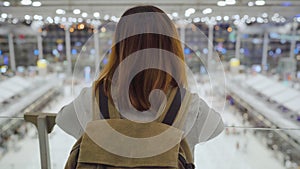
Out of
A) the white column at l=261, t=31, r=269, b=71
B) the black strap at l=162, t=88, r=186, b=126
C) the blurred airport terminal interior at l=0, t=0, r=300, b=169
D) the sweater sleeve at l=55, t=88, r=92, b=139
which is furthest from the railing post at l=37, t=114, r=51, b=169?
the white column at l=261, t=31, r=269, b=71

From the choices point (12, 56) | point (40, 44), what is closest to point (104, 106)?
point (40, 44)

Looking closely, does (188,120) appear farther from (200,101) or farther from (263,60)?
(263,60)

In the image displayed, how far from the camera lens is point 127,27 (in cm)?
58

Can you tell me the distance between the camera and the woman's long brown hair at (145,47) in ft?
1.90

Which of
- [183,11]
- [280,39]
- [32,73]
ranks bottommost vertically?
[32,73]

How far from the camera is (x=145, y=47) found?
0.58 metres

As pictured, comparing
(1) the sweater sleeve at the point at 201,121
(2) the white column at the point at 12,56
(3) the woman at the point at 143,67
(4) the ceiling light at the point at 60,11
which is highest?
(3) the woman at the point at 143,67

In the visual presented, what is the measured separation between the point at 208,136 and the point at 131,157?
0.19 meters

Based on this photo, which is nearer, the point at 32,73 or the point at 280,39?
the point at 32,73

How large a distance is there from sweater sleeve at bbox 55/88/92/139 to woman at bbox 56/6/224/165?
0.08 feet

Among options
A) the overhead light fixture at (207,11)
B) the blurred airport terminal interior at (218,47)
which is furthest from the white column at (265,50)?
the overhead light fixture at (207,11)

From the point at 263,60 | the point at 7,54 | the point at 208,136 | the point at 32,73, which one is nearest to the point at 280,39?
the point at 263,60

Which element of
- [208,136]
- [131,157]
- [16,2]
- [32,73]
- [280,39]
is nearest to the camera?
[131,157]

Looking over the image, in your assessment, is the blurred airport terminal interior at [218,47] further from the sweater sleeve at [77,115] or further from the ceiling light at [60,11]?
the sweater sleeve at [77,115]
